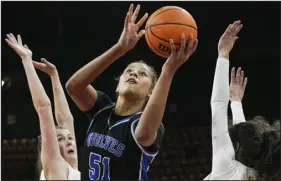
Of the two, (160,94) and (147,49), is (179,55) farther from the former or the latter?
(147,49)

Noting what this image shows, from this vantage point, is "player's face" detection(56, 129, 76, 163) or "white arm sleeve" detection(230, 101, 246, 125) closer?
"player's face" detection(56, 129, 76, 163)

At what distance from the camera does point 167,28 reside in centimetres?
232

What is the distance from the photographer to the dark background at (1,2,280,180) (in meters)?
7.41

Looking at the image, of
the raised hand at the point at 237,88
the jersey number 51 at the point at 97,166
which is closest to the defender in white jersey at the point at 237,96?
the raised hand at the point at 237,88

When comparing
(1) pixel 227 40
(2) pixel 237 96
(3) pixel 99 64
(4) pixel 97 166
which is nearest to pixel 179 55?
(1) pixel 227 40

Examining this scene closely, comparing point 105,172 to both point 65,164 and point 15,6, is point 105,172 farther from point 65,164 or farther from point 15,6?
point 15,6

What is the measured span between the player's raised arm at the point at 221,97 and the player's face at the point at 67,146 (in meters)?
0.67

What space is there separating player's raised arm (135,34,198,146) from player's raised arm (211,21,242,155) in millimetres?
155

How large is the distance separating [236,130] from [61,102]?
42.5 inches

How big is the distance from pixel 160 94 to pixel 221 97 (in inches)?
10.3

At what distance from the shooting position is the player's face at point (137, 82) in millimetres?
2488

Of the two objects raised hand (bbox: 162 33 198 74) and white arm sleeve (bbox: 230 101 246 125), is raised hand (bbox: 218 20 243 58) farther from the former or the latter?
white arm sleeve (bbox: 230 101 246 125)

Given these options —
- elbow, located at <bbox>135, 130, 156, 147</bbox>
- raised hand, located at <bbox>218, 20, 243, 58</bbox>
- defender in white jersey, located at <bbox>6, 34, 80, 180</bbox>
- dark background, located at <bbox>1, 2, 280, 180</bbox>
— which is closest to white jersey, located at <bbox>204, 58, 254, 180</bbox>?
raised hand, located at <bbox>218, 20, 243, 58</bbox>

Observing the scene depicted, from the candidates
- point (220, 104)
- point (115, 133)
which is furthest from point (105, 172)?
point (220, 104)
